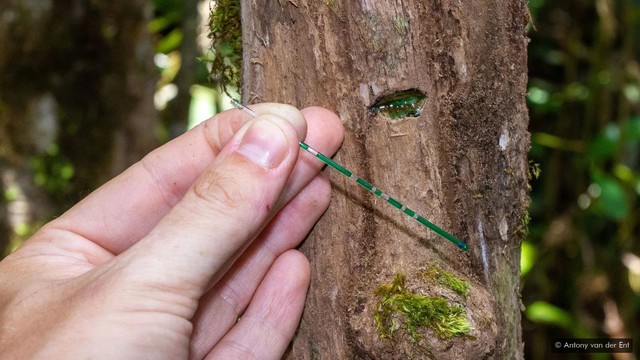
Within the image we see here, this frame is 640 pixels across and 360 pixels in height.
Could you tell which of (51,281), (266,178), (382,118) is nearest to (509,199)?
(382,118)

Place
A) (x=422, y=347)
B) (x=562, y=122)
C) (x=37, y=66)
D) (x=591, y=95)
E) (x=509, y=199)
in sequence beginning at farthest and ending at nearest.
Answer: (x=562, y=122) → (x=591, y=95) → (x=37, y=66) → (x=509, y=199) → (x=422, y=347)

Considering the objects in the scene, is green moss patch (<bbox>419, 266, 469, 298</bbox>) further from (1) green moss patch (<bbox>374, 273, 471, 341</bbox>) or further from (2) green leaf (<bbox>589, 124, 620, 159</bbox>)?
(2) green leaf (<bbox>589, 124, 620, 159</bbox>)

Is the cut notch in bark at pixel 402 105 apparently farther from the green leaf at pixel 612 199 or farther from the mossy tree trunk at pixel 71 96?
the mossy tree trunk at pixel 71 96

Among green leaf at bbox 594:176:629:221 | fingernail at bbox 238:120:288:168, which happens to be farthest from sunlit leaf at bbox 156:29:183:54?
fingernail at bbox 238:120:288:168

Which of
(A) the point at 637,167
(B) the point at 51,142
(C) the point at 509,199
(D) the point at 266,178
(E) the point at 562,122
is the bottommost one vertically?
(A) the point at 637,167

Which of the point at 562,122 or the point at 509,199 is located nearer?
the point at 509,199

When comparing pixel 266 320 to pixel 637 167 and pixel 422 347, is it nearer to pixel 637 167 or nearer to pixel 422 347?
pixel 422 347

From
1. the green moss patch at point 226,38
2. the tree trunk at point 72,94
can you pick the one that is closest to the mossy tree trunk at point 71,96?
the tree trunk at point 72,94
